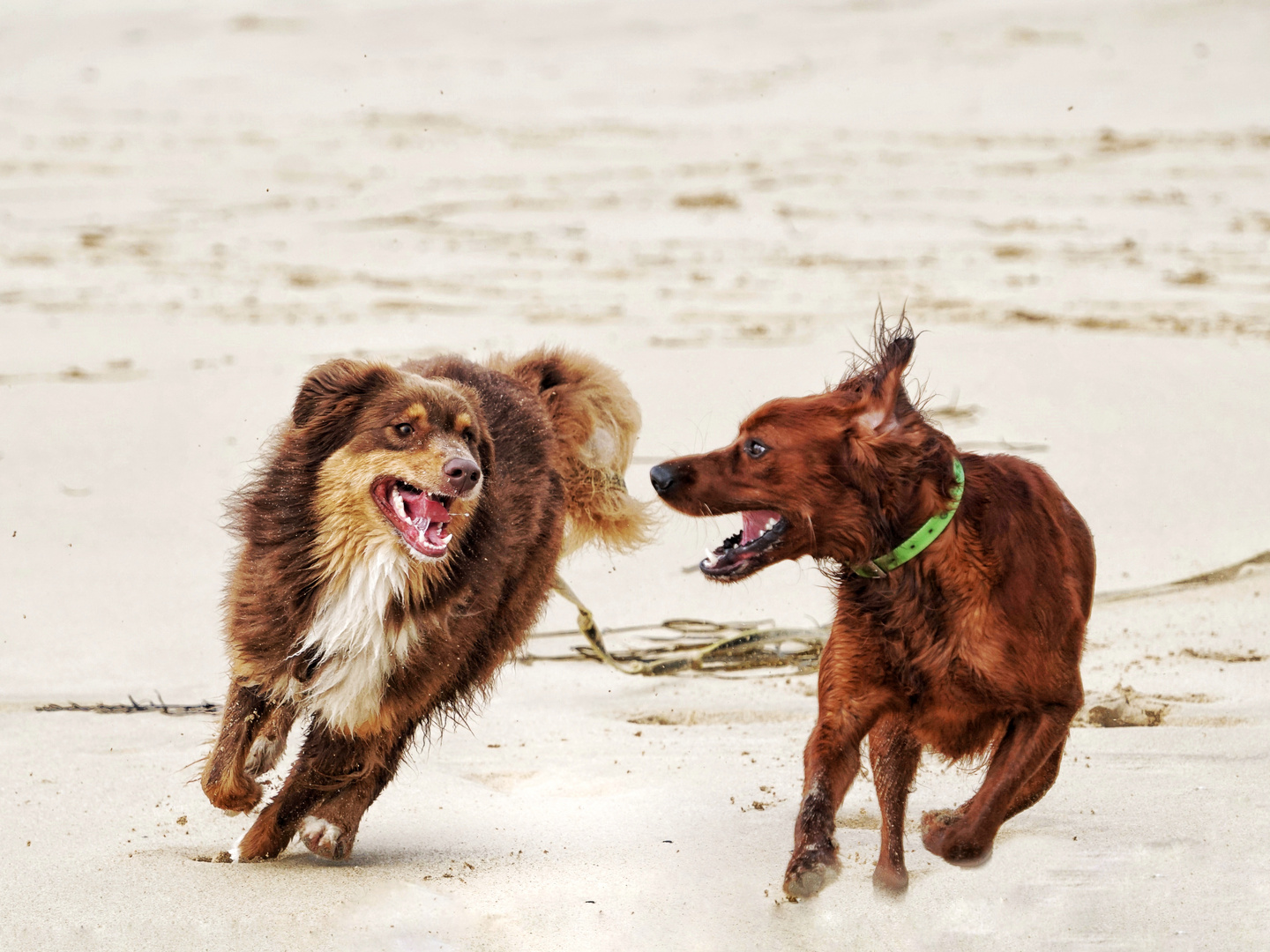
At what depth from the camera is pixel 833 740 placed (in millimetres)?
3959

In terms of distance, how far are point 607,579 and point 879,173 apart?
11904 millimetres

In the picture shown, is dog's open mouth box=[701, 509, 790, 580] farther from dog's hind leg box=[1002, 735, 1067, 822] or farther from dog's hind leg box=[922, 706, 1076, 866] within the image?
dog's hind leg box=[1002, 735, 1067, 822]

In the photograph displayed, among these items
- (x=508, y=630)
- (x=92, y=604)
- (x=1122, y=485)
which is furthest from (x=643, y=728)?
(x=1122, y=485)

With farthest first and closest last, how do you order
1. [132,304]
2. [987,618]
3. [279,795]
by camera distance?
[132,304], [279,795], [987,618]

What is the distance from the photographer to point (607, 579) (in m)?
8.12

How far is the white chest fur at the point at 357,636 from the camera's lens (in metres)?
4.55

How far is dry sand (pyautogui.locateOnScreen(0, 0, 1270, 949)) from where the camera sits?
4.20 metres

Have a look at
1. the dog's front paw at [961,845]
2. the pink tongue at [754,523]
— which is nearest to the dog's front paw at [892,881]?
the dog's front paw at [961,845]

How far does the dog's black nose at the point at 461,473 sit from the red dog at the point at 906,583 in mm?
631

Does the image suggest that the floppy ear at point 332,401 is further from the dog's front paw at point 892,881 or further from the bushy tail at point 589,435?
the dog's front paw at point 892,881

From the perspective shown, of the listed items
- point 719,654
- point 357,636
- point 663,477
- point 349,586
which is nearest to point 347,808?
point 357,636

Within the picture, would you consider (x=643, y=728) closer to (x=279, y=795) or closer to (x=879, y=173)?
(x=279, y=795)

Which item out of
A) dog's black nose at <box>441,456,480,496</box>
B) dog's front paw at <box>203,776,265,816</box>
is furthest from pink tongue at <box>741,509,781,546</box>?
dog's front paw at <box>203,776,265,816</box>

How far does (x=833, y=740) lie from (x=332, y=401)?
6.19 feet
